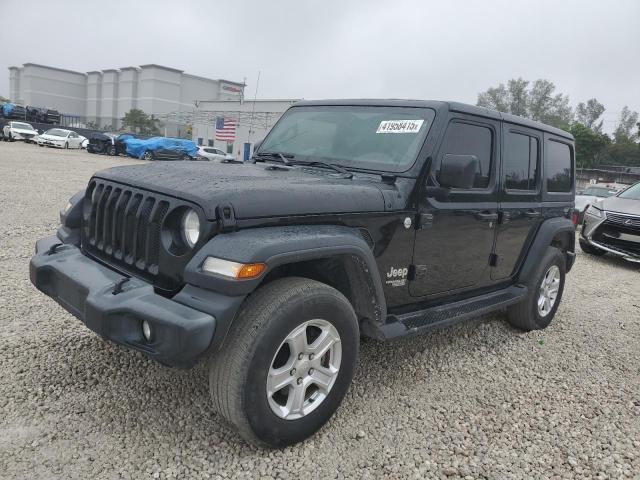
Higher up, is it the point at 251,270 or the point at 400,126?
the point at 400,126

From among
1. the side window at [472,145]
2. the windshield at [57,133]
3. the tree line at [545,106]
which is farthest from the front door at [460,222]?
the tree line at [545,106]

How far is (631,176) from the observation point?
27578 millimetres

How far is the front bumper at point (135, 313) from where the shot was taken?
2242 mm

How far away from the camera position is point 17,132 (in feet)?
112

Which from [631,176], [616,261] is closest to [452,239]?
[616,261]

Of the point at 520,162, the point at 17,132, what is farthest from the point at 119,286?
the point at 17,132

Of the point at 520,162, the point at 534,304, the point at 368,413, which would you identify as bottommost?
the point at 368,413

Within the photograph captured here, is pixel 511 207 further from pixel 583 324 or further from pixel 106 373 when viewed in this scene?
pixel 106 373

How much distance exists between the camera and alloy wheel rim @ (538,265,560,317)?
491 centimetres

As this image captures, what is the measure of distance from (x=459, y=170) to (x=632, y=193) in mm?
8021

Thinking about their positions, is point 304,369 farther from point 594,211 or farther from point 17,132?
point 17,132

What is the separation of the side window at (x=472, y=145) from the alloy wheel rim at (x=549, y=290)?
4.81 feet

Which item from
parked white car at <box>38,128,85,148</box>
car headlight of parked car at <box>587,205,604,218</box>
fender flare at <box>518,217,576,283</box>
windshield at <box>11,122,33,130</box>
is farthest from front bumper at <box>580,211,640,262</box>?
windshield at <box>11,122,33,130</box>

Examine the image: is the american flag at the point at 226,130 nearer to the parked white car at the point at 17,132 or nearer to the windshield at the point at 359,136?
the parked white car at the point at 17,132
